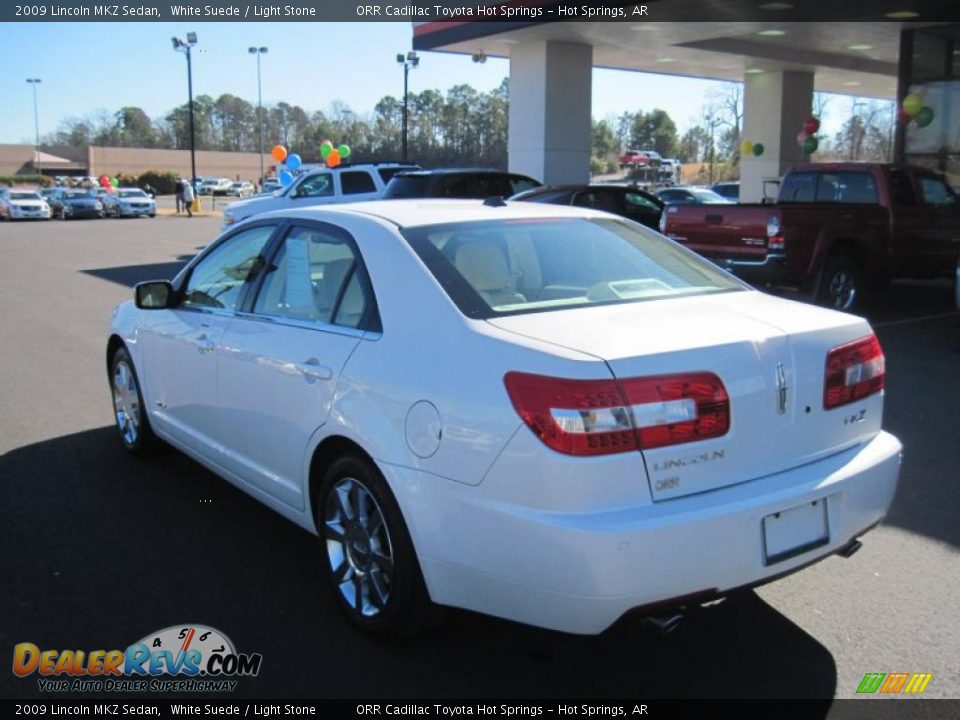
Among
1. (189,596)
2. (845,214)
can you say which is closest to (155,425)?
(189,596)

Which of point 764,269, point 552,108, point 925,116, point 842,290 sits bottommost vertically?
point 842,290

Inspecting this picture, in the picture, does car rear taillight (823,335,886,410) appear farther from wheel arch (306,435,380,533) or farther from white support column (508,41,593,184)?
white support column (508,41,593,184)

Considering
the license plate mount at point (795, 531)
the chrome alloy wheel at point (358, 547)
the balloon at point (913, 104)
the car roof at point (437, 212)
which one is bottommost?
the chrome alloy wheel at point (358, 547)

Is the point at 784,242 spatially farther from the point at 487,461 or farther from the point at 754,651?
the point at 487,461

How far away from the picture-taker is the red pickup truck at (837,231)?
10.6m

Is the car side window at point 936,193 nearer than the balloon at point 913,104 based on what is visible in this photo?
Yes

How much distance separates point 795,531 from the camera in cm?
301

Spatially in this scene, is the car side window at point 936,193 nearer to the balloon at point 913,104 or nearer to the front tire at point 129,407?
the balloon at point 913,104

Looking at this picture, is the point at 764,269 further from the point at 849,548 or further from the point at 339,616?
the point at 339,616

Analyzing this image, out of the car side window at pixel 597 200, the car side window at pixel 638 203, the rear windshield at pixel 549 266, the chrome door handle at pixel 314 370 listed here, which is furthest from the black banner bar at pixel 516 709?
the car side window at pixel 638 203

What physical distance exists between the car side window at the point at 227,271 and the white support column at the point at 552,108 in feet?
53.4

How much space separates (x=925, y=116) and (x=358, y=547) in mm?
18445

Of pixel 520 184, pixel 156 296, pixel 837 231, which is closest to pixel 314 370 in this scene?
pixel 156 296

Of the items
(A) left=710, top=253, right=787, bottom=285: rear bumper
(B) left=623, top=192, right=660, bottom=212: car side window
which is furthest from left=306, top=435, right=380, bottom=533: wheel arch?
(B) left=623, top=192, right=660, bottom=212: car side window
